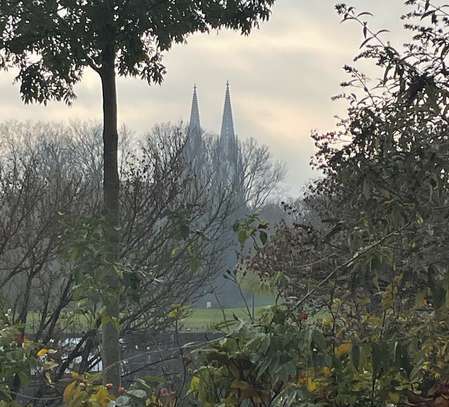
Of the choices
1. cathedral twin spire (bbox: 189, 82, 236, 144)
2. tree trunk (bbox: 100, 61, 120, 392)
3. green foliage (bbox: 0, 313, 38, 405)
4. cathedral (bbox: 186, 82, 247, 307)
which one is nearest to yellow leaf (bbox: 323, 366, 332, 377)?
green foliage (bbox: 0, 313, 38, 405)

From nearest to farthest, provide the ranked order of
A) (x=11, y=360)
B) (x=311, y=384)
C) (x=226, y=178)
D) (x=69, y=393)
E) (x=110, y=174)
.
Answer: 1. (x=311, y=384)
2. (x=69, y=393)
3. (x=11, y=360)
4. (x=110, y=174)
5. (x=226, y=178)

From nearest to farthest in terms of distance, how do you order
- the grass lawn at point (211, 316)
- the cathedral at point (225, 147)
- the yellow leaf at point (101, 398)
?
the yellow leaf at point (101, 398) → the grass lawn at point (211, 316) → the cathedral at point (225, 147)

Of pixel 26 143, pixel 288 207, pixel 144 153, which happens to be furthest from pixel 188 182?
pixel 26 143

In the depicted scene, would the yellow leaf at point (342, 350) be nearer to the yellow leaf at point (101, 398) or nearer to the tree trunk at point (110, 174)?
the yellow leaf at point (101, 398)

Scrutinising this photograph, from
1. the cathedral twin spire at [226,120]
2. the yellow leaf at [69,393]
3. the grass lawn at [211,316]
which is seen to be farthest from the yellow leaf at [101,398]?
the cathedral twin spire at [226,120]

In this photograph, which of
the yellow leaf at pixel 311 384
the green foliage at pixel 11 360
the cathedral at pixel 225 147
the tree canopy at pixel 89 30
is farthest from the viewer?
the cathedral at pixel 225 147

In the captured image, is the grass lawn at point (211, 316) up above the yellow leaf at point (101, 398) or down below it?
above

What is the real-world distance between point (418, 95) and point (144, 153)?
5.39m

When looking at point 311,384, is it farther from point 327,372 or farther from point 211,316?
point 211,316

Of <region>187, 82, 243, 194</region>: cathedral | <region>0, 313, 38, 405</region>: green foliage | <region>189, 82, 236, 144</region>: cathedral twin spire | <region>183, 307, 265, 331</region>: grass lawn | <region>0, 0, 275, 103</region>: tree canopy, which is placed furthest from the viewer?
<region>189, 82, 236, 144</region>: cathedral twin spire

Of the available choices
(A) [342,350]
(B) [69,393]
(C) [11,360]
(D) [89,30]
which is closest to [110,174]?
(D) [89,30]

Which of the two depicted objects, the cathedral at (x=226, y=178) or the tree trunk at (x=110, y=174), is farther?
the cathedral at (x=226, y=178)

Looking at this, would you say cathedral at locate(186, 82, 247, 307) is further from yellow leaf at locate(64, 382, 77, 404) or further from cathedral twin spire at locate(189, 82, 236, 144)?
yellow leaf at locate(64, 382, 77, 404)

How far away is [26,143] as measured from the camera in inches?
388
